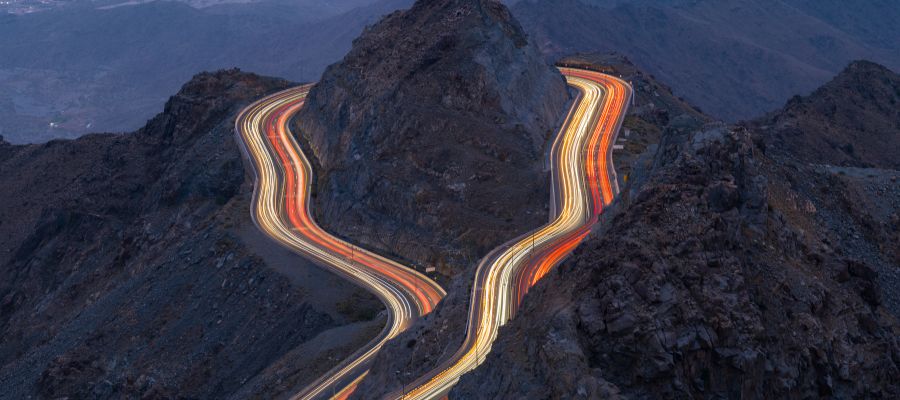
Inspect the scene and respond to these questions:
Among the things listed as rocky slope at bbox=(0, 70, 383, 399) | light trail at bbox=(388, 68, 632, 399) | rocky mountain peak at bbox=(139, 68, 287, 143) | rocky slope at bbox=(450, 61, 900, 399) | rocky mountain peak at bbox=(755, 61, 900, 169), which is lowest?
rocky mountain peak at bbox=(755, 61, 900, 169)

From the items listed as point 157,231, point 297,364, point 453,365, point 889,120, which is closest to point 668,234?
point 453,365

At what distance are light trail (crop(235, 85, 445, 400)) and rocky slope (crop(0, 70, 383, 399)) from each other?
1668 millimetres

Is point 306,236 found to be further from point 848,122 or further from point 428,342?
point 848,122

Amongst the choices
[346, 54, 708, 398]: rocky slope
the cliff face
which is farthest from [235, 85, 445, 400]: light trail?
[346, 54, 708, 398]: rocky slope

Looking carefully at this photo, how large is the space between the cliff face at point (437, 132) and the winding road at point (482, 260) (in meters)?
1.97

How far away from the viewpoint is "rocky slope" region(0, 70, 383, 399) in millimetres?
72125

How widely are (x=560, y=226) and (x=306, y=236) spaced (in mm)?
21549

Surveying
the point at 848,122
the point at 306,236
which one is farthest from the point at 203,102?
the point at 848,122

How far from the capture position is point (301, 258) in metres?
81.3

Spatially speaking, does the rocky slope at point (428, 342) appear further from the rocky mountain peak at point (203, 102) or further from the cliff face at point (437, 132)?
the rocky mountain peak at point (203, 102)

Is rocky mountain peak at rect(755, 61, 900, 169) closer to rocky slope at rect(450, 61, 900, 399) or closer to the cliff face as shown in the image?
the cliff face

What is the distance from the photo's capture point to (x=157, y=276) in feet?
276

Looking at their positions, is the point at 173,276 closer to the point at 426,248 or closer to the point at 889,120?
the point at 426,248

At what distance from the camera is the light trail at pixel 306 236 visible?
64.6m
